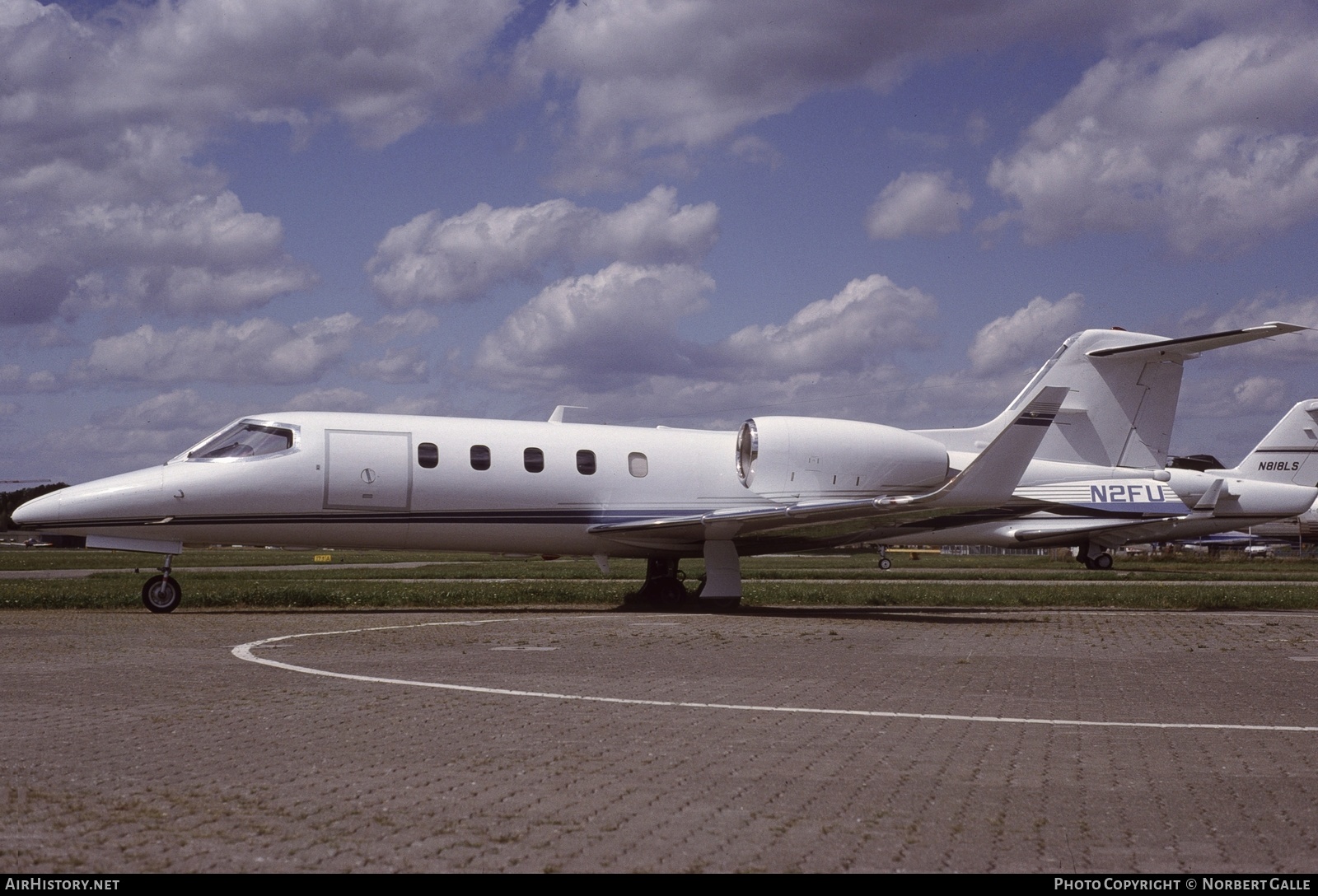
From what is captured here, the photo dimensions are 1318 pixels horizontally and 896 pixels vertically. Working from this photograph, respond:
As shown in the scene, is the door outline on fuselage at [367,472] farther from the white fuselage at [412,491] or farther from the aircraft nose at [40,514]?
the aircraft nose at [40,514]

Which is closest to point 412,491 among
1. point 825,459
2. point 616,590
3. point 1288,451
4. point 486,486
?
point 486,486

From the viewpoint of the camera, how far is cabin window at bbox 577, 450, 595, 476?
22.8 m

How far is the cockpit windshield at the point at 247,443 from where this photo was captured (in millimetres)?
21047

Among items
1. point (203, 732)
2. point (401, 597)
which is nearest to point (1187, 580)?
point (401, 597)

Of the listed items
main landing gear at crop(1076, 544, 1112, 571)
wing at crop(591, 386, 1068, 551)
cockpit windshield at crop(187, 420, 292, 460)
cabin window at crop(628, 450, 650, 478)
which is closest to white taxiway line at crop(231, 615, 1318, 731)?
cockpit windshield at crop(187, 420, 292, 460)

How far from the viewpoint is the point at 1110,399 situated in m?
26.1

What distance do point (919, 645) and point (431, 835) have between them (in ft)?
36.9

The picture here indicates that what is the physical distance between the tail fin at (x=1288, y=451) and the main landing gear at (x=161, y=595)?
41159 mm

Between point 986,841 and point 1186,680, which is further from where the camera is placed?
point 1186,680

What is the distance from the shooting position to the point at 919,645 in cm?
1616

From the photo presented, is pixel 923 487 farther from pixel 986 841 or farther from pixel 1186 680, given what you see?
pixel 986 841

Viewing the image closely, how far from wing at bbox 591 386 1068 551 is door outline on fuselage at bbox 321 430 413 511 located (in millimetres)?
3712

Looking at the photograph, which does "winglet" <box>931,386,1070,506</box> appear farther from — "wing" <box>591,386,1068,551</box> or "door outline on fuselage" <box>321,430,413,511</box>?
"door outline on fuselage" <box>321,430,413,511</box>

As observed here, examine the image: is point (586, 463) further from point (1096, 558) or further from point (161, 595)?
point (1096, 558)
